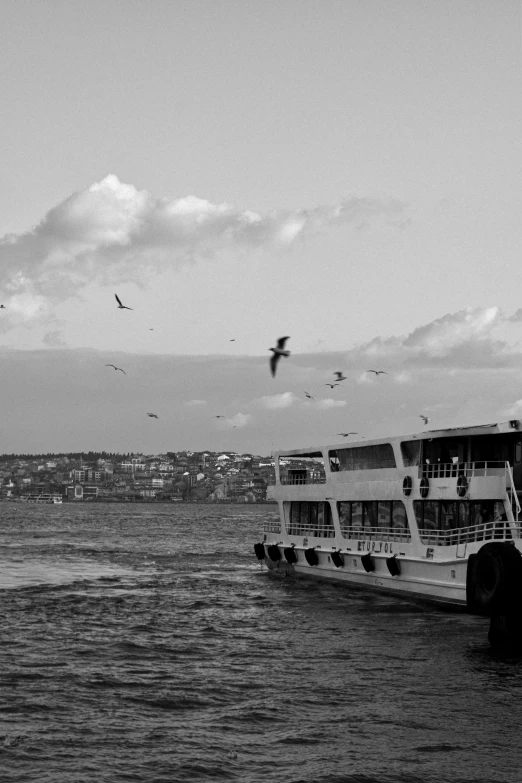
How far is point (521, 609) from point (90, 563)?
3506cm

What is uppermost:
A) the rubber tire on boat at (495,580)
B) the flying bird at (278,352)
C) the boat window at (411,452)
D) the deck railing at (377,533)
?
the flying bird at (278,352)

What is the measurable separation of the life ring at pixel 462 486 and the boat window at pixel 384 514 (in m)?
5.31

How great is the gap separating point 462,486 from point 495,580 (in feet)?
20.4

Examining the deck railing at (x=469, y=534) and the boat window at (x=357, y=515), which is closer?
the deck railing at (x=469, y=534)

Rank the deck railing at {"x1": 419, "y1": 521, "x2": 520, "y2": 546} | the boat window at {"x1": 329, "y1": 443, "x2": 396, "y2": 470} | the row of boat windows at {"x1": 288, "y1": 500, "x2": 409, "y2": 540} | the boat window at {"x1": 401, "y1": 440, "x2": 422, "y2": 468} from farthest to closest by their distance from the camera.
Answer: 1. the boat window at {"x1": 329, "y1": 443, "x2": 396, "y2": 470}
2. the row of boat windows at {"x1": 288, "y1": 500, "x2": 409, "y2": 540}
3. the boat window at {"x1": 401, "y1": 440, "x2": 422, "y2": 468}
4. the deck railing at {"x1": 419, "y1": 521, "x2": 520, "y2": 546}

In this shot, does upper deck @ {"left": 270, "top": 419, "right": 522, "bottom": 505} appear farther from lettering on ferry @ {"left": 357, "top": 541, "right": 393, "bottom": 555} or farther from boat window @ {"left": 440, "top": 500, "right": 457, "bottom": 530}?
lettering on ferry @ {"left": 357, "top": 541, "right": 393, "bottom": 555}

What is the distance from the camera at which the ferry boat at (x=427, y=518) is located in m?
28.4

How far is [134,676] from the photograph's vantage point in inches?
939

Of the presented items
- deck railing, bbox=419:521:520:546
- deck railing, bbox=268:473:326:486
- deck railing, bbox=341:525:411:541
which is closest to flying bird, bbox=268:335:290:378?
deck railing, bbox=419:521:520:546

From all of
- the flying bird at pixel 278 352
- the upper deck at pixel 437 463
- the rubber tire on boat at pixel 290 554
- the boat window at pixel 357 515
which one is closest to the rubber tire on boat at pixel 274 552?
the rubber tire on boat at pixel 290 554

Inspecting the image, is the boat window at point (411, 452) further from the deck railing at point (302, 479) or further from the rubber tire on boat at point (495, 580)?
the deck railing at point (302, 479)

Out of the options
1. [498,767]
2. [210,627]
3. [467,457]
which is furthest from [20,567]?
[498,767]

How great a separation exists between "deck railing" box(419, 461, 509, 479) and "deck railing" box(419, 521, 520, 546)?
1.76m

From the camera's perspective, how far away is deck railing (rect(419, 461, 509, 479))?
33406 mm
